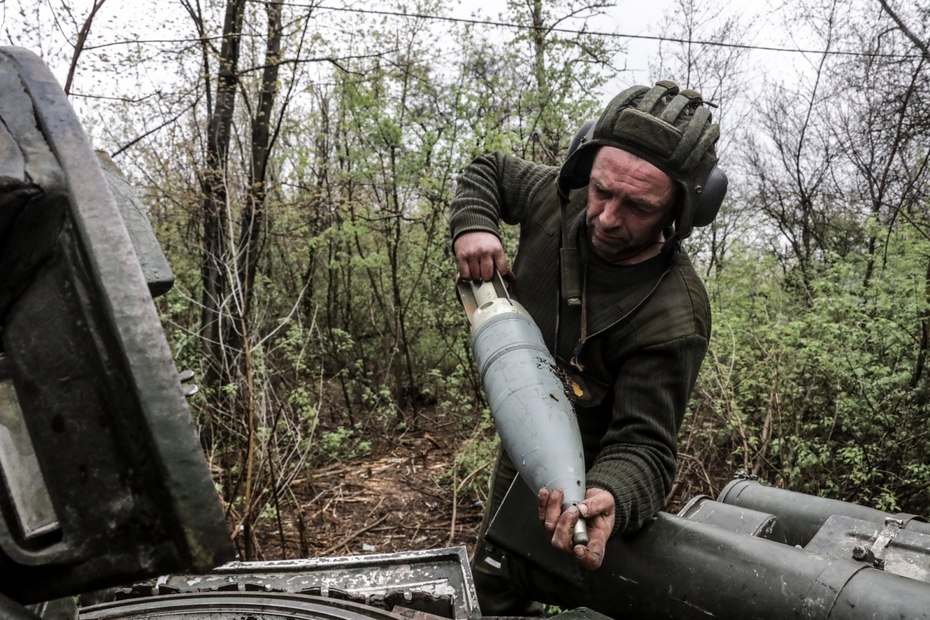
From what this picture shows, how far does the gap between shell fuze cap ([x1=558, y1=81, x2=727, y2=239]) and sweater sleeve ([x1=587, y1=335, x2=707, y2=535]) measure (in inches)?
16.3

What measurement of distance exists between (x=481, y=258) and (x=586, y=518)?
3.47 ft

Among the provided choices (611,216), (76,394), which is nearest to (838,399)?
(611,216)

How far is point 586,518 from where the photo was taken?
5.55 ft

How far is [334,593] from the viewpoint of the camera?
1.71 metres

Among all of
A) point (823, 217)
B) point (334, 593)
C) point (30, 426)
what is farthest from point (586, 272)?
point (823, 217)

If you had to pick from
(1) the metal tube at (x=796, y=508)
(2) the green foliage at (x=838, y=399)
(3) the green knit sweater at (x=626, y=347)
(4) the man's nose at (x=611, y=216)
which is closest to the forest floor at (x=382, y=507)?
(2) the green foliage at (x=838, y=399)

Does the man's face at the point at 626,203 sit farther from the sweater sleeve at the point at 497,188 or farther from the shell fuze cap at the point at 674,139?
the sweater sleeve at the point at 497,188

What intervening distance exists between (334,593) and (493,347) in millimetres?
866

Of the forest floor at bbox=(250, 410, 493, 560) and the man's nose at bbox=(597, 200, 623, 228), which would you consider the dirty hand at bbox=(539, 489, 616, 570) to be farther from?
the forest floor at bbox=(250, 410, 493, 560)

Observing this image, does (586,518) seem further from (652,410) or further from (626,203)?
(626,203)

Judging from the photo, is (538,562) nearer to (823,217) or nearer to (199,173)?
(199,173)

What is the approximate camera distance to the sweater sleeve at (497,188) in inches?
103

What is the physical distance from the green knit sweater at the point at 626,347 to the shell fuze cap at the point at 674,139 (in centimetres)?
22

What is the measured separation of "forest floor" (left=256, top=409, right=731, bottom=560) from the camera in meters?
5.21
